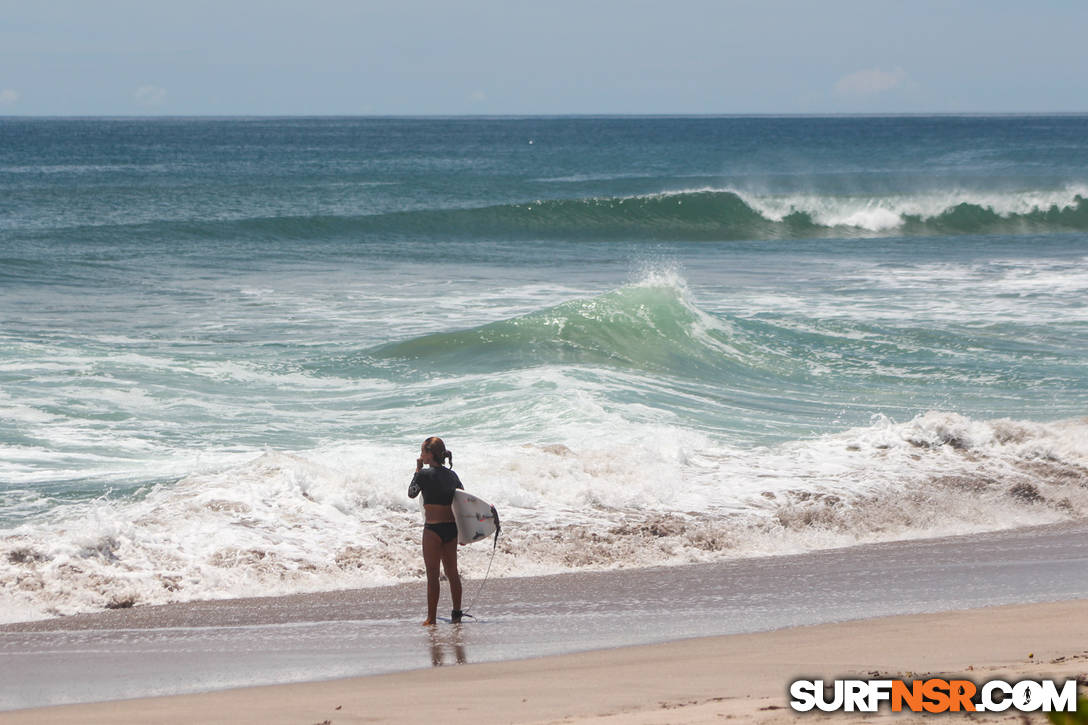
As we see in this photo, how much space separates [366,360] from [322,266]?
10.3 meters

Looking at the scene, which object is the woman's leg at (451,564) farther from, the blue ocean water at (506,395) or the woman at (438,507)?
the blue ocean water at (506,395)

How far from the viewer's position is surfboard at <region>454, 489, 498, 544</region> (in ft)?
23.7

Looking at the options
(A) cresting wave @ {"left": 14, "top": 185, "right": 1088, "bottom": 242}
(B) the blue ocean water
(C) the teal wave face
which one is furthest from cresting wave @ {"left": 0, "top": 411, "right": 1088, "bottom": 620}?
(A) cresting wave @ {"left": 14, "top": 185, "right": 1088, "bottom": 242}

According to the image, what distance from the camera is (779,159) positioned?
75062 mm

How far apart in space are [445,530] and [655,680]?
6.94ft

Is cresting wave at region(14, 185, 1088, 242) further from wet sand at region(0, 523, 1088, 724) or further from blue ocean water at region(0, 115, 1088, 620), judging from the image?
wet sand at region(0, 523, 1088, 724)

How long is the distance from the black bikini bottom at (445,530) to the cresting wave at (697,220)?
76.7 ft

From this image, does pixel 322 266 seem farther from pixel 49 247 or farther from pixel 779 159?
pixel 779 159

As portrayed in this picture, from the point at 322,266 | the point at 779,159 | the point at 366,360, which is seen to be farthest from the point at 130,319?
the point at 779,159

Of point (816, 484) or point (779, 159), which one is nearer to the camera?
point (816, 484)

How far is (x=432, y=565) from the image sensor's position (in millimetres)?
7086

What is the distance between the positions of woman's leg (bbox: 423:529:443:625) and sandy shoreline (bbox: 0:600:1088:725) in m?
0.99

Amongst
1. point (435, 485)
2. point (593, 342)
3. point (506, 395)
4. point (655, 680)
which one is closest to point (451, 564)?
point (435, 485)
